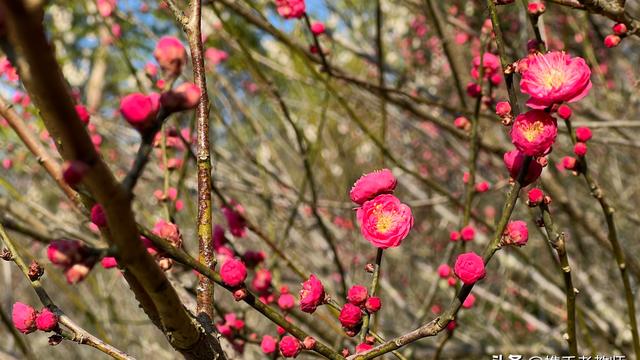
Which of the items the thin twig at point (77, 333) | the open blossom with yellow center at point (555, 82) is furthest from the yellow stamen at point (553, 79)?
the thin twig at point (77, 333)

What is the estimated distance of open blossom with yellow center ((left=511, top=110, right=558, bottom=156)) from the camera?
2.81ft

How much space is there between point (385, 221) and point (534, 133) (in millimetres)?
267

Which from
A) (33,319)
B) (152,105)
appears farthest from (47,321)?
(152,105)

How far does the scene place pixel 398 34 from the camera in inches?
231

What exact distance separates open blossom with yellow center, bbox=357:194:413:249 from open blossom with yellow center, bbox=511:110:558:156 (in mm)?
209

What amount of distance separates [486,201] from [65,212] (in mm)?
3326

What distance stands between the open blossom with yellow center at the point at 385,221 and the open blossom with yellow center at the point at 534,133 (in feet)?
0.69

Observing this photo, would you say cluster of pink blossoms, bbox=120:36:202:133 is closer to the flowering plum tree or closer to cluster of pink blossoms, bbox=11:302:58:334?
the flowering plum tree

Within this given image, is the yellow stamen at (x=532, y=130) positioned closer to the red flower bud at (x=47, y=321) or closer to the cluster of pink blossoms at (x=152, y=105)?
the cluster of pink blossoms at (x=152, y=105)

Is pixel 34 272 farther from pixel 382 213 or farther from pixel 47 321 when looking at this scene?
pixel 382 213

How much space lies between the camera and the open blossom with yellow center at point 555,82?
33.7 inches

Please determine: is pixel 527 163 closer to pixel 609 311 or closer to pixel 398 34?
pixel 609 311

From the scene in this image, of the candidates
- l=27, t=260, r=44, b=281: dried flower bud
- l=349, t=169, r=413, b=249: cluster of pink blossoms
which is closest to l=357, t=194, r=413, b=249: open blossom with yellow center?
l=349, t=169, r=413, b=249: cluster of pink blossoms

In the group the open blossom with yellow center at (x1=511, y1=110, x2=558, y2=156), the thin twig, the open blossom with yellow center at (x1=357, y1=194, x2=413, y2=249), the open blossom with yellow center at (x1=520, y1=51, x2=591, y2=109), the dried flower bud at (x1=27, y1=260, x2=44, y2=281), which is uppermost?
the open blossom with yellow center at (x1=520, y1=51, x2=591, y2=109)
